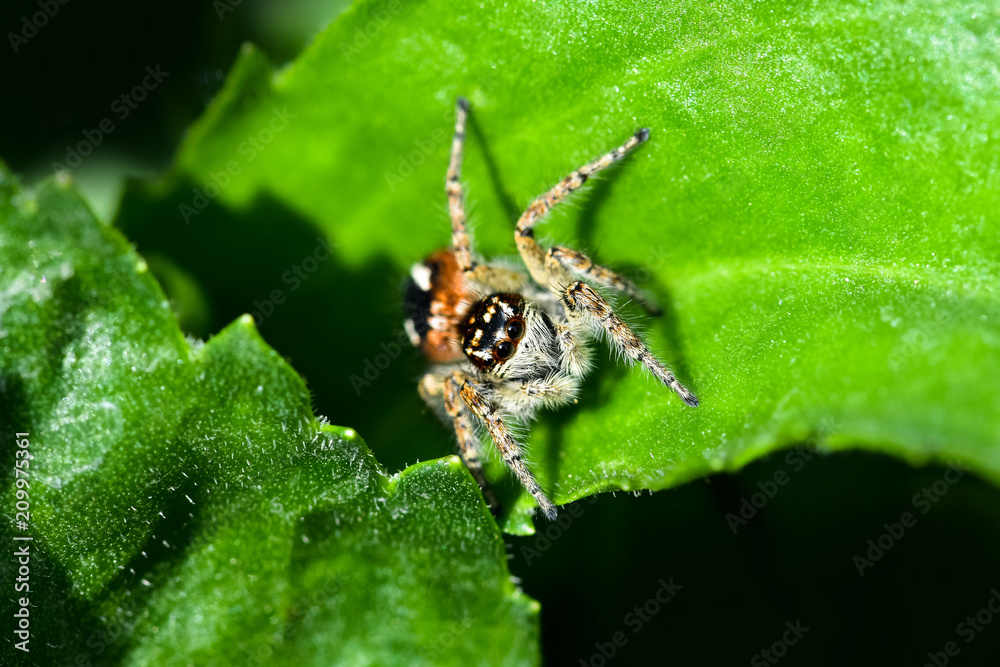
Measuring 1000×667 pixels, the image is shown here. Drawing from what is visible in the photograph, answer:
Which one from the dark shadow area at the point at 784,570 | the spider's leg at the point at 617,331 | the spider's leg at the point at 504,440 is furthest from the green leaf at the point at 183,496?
the dark shadow area at the point at 784,570

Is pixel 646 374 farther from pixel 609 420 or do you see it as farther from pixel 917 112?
pixel 917 112

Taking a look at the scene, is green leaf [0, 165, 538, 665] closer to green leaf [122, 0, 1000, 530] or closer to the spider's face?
green leaf [122, 0, 1000, 530]

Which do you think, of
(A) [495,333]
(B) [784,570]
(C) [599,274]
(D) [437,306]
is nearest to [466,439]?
(A) [495,333]

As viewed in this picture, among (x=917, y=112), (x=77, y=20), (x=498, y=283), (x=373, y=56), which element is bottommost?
(x=498, y=283)

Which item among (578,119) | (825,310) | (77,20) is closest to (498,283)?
(578,119)

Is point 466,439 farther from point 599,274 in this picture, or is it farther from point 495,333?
point 599,274

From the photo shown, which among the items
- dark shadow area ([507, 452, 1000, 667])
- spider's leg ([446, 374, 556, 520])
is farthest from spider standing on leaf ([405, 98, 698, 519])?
dark shadow area ([507, 452, 1000, 667])
